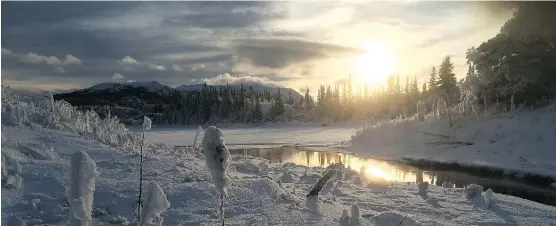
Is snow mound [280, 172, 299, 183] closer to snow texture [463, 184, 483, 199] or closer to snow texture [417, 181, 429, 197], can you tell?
snow texture [417, 181, 429, 197]

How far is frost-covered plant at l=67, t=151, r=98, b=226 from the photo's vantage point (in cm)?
394

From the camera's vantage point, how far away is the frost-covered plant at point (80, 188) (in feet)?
12.9

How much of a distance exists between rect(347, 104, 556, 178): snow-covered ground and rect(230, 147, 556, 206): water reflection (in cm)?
235

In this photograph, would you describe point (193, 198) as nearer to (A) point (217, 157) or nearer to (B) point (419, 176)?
(A) point (217, 157)

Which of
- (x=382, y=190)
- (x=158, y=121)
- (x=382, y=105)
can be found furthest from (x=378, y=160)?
(x=158, y=121)

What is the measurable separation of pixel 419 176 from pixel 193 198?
1447 centimetres

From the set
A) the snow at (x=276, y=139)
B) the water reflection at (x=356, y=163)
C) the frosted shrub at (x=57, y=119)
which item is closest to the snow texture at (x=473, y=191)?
the water reflection at (x=356, y=163)

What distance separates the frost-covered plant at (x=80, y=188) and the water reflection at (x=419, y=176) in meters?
10.7

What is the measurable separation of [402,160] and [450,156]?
2.82 meters

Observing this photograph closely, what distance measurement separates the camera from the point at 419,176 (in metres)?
19.6

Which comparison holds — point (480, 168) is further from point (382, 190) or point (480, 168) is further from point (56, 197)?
point (56, 197)

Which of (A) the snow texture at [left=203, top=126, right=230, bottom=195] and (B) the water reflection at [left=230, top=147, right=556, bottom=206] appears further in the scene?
(B) the water reflection at [left=230, top=147, right=556, bottom=206]

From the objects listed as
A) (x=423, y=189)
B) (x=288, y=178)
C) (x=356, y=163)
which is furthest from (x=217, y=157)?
(x=356, y=163)

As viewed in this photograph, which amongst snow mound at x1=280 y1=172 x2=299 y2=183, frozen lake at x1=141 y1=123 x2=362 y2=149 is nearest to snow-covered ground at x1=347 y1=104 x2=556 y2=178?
Answer: frozen lake at x1=141 y1=123 x2=362 y2=149
